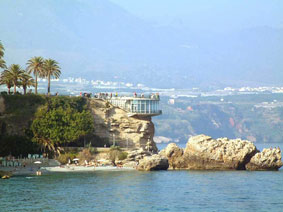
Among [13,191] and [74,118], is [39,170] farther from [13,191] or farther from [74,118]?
[13,191]

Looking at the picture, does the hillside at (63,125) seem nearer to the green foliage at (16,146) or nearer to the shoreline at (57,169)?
the green foliage at (16,146)

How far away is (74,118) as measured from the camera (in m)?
126

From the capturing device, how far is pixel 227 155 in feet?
391

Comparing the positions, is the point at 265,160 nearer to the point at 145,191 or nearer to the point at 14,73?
the point at 145,191

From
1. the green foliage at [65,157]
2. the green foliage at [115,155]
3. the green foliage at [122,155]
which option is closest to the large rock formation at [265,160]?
the green foliage at [122,155]

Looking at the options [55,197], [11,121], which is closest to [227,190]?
[55,197]

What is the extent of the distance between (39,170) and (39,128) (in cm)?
898

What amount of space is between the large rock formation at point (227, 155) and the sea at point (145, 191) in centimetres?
230

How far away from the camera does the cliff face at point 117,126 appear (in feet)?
434

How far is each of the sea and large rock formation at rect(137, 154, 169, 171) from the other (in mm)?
1930

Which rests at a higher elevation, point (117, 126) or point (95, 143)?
point (117, 126)

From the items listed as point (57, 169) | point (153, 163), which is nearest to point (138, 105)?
point (153, 163)

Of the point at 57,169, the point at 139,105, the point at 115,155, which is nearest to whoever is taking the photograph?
the point at 57,169

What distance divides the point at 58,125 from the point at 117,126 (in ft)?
41.9
